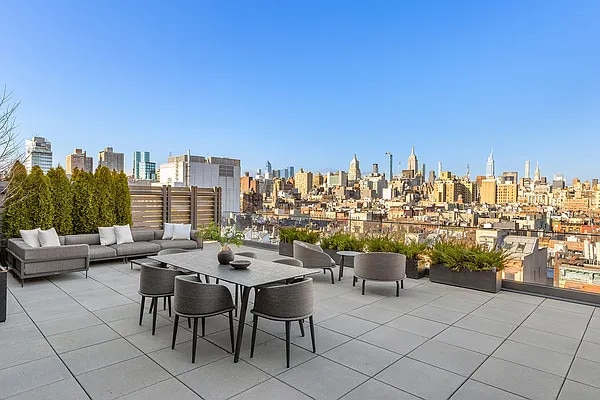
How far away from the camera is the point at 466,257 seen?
5527 mm

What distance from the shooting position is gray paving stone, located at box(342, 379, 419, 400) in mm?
2373

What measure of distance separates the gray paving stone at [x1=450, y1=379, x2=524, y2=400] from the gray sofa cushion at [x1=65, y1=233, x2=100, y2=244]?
24.3ft

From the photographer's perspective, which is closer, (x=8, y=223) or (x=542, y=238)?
(x=542, y=238)

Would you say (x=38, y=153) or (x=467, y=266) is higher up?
(x=38, y=153)

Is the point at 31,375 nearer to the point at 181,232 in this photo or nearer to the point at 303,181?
the point at 181,232

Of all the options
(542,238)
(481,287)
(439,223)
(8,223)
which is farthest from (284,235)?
(8,223)

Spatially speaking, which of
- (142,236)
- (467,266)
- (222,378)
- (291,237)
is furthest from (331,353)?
(142,236)

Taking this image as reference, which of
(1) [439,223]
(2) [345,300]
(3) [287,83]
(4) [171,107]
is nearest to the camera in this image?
(2) [345,300]

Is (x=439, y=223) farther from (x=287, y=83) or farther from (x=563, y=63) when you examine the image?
(x=287, y=83)

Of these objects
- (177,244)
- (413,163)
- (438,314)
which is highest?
(413,163)

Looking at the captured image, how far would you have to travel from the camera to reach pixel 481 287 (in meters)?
5.35

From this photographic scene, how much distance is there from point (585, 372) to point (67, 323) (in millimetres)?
4938

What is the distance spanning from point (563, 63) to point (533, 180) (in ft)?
12.5

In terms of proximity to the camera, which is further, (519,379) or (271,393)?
(519,379)
